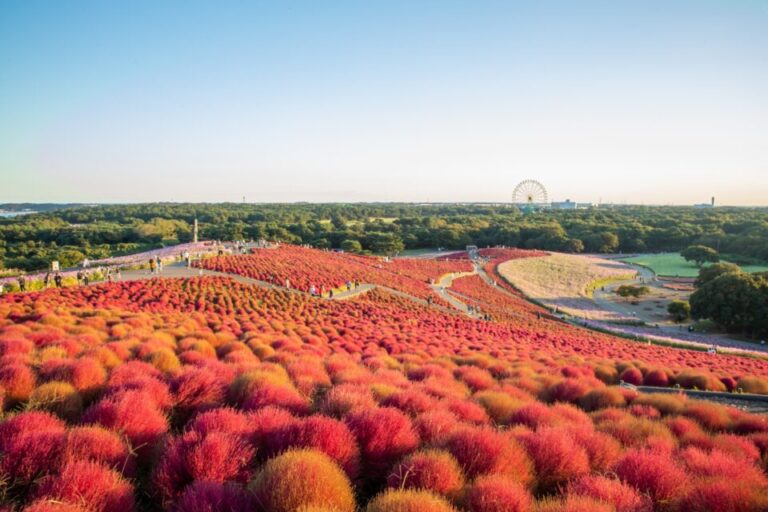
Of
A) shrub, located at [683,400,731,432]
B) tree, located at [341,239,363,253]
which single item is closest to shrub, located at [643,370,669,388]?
shrub, located at [683,400,731,432]

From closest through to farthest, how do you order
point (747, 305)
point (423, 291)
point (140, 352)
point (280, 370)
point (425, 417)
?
point (425, 417) < point (280, 370) < point (140, 352) < point (747, 305) < point (423, 291)

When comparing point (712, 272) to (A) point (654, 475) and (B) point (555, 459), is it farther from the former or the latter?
(B) point (555, 459)

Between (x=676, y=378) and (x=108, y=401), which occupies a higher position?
(x=108, y=401)

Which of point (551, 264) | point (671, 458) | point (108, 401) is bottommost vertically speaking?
point (551, 264)

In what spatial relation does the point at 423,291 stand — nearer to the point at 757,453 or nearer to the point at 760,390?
the point at 760,390

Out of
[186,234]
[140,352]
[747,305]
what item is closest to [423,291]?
[747,305]

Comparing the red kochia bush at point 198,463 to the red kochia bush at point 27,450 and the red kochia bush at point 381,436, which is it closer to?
the red kochia bush at point 27,450

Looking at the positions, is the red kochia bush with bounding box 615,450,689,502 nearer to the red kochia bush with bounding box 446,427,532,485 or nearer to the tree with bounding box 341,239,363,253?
the red kochia bush with bounding box 446,427,532,485
